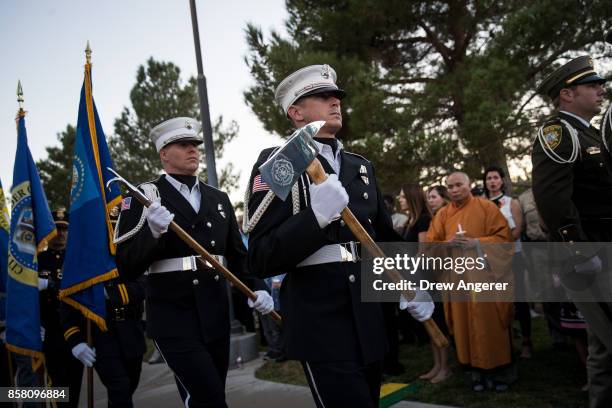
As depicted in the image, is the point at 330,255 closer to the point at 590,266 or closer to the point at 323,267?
the point at 323,267

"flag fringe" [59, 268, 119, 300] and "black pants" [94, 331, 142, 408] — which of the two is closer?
"black pants" [94, 331, 142, 408]

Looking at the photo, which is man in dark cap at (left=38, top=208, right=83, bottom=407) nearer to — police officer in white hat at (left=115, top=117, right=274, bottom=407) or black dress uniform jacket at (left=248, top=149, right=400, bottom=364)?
police officer in white hat at (left=115, top=117, right=274, bottom=407)

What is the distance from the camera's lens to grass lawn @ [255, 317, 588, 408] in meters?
A: 4.36

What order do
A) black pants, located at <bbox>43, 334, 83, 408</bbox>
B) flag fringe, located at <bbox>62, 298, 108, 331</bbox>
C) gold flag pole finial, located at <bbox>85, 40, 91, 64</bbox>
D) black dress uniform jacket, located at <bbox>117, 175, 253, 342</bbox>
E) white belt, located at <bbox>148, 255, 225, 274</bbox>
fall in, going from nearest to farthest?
black dress uniform jacket, located at <bbox>117, 175, 253, 342</bbox>
white belt, located at <bbox>148, 255, 225, 274</bbox>
flag fringe, located at <bbox>62, 298, 108, 331</bbox>
gold flag pole finial, located at <bbox>85, 40, 91, 64</bbox>
black pants, located at <bbox>43, 334, 83, 408</bbox>

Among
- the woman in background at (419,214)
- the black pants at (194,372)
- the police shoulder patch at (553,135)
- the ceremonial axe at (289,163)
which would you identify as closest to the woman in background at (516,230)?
the woman in background at (419,214)

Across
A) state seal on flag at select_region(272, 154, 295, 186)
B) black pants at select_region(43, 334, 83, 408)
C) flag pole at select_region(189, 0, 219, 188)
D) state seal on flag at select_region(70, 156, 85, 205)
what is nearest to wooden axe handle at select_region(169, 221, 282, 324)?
state seal on flag at select_region(272, 154, 295, 186)

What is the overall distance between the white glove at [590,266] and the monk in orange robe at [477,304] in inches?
64.3

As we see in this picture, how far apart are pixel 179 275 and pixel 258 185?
139 centimetres

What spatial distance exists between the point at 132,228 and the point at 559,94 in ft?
9.85

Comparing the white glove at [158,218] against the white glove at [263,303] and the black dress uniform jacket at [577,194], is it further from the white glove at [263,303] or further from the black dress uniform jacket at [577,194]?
the black dress uniform jacket at [577,194]

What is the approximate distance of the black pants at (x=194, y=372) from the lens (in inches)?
130

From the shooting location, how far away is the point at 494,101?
10578mm

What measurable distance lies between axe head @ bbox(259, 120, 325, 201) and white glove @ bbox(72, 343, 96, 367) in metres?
2.75

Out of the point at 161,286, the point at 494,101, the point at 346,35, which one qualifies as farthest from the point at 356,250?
the point at 346,35
